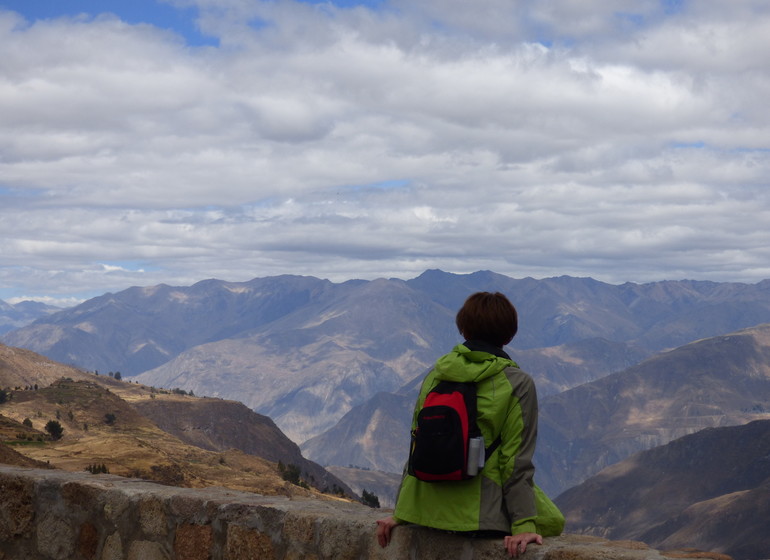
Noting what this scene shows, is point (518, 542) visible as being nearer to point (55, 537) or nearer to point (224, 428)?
point (55, 537)

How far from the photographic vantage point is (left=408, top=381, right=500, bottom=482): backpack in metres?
4.24

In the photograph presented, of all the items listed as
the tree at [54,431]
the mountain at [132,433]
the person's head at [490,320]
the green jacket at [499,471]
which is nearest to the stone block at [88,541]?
the mountain at [132,433]

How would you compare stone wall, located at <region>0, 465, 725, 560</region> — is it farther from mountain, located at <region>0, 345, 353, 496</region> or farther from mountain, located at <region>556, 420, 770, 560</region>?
mountain, located at <region>556, 420, 770, 560</region>

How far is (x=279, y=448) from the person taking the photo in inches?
4252

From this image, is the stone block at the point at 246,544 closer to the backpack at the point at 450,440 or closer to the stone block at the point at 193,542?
the stone block at the point at 193,542

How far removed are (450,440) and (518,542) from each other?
63cm

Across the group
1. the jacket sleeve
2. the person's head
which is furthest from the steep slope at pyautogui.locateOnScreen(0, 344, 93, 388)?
the jacket sleeve

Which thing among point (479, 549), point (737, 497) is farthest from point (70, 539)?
point (737, 497)

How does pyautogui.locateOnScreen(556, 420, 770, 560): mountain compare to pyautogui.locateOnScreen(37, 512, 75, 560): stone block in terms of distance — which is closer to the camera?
pyautogui.locateOnScreen(37, 512, 75, 560): stone block

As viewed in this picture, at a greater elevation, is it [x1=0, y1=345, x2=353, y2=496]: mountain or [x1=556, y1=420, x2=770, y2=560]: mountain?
[x1=0, y1=345, x2=353, y2=496]: mountain

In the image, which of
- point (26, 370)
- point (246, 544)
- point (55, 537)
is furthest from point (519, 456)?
point (26, 370)

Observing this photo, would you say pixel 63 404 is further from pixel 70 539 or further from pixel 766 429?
pixel 766 429

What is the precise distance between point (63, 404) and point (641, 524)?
522 feet

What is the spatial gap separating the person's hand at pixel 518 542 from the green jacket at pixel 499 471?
3cm
